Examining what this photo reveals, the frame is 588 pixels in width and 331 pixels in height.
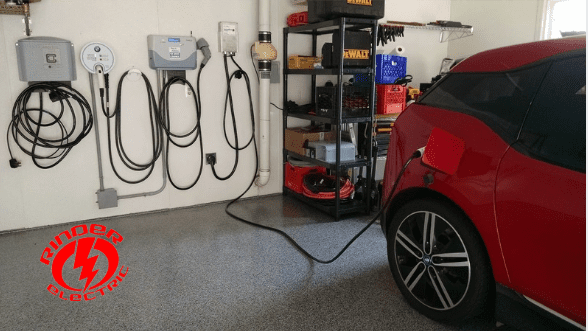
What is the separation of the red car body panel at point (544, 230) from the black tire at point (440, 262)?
182mm

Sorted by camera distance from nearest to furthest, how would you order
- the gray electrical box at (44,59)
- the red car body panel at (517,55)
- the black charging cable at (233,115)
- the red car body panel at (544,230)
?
1. the red car body panel at (544,230)
2. the red car body panel at (517,55)
3. the gray electrical box at (44,59)
4. the black charging cable at (233,115)

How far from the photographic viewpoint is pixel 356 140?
409cm

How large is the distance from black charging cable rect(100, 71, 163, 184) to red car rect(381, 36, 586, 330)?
222 centimetres

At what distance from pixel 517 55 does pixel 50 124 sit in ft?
10.3

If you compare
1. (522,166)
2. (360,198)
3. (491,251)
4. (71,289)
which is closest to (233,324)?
(71,289)

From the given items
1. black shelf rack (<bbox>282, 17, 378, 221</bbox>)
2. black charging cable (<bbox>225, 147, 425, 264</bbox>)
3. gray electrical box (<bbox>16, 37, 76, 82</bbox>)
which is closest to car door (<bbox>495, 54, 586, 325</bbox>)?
black charging cable (<bbox>225, 147, 425, 264</bbox>)

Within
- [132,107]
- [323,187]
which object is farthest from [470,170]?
[132,107]

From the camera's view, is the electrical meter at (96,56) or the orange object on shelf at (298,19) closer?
the electrical meter at (96,56)

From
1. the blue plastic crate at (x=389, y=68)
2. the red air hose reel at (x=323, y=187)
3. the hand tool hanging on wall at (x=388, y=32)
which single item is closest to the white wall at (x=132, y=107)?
the red air hose reel at (x=323, y=187)

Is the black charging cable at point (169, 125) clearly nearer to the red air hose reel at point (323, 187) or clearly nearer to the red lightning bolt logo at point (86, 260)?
the red lightning bolt logo at point (86, 260)

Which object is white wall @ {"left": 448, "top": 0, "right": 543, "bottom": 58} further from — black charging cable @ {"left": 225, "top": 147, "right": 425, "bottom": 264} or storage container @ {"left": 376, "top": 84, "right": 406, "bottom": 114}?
black charging cable @ {"left": 225, "top": 147, "right": 425, "bottom": 264}

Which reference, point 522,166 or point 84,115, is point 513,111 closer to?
point 522,166

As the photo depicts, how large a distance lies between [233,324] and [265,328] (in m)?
0.16

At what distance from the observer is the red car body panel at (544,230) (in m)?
1.42
